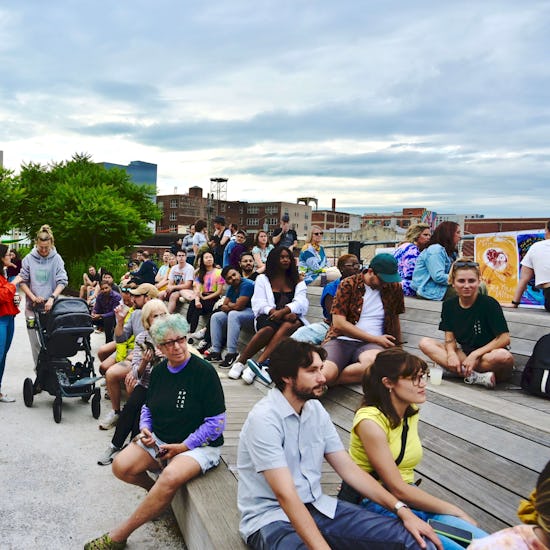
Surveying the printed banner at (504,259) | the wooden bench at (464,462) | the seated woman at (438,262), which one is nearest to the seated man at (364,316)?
the wooden bench at (464,462)

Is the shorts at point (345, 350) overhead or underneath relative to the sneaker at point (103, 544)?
overhead

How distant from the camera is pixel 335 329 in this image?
4.96 metres

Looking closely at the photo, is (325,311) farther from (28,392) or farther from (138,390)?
(28,392)

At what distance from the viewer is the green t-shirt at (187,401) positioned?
3.57 metres

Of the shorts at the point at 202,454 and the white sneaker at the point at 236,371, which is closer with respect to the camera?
the shorts at the point at 202,454

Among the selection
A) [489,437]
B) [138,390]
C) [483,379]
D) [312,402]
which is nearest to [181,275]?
[138,390]

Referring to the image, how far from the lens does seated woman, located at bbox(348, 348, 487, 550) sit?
263cm

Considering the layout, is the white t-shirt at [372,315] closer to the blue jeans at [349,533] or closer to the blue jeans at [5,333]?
the blue jeans at [349,533]

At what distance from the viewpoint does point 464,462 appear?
10.8 ft

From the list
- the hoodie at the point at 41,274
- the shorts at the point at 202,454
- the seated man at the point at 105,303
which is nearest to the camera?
the shorts at the point at 202,454

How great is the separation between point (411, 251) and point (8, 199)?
26.8m

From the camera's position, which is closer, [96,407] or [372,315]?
[372,315]

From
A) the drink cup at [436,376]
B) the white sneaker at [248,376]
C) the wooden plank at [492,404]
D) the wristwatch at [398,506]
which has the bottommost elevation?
the white sneaker at [248,376]

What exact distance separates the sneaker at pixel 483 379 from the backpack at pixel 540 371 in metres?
0.26
